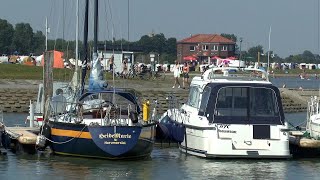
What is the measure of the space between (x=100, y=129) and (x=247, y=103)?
4.86 m

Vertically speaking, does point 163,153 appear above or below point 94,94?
below

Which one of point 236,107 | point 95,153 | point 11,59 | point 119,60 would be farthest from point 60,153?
point 11,59

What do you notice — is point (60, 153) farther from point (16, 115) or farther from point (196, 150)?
point (16, 115)

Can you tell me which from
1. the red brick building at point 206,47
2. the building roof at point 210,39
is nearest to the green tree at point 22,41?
the red brick building at point 206,47

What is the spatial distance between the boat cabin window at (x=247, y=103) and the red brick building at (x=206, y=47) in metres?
50.3

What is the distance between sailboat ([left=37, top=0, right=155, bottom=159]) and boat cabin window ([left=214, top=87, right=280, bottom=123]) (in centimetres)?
227

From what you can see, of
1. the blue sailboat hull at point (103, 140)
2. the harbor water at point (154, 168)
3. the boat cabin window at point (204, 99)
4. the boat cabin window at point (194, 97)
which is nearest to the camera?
the harbor water at point (154, 168)

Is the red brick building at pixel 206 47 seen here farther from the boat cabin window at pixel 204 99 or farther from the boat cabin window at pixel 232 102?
the boat cabin window at pixel 232 102

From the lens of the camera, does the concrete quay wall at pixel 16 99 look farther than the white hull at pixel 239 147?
Yes

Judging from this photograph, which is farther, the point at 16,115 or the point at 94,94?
the point at 16,115

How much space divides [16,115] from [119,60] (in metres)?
19.1

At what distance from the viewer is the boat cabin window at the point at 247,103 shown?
29.1 meters

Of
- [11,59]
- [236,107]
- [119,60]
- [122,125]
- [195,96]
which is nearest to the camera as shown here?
[122,125]

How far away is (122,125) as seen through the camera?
27484 mm
